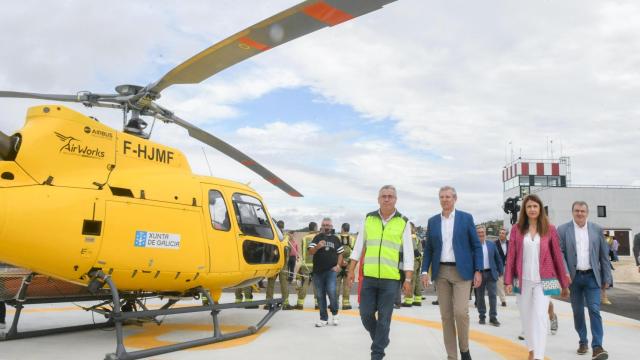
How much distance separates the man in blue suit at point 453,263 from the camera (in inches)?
214

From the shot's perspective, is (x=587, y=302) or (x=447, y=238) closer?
(x=447, y=238)

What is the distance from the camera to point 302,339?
7180 mm

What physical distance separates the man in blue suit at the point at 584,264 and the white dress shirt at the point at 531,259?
3.67 feet

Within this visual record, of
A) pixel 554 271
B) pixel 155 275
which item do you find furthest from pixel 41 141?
pixel 554 271

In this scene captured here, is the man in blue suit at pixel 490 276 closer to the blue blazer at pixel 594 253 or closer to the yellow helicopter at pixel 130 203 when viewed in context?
the blue blazer at pixel 594 253

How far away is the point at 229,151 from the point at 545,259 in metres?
5.14

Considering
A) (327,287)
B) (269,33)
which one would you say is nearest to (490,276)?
(327,287)

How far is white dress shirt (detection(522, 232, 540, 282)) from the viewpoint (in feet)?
18.1

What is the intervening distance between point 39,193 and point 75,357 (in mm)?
1920

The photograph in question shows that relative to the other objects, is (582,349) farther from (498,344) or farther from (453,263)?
(453,263)

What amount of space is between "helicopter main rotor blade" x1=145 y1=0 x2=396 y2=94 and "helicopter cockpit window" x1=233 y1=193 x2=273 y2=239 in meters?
2.16

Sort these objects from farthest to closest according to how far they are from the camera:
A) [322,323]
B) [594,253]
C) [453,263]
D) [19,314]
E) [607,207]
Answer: [607,207] → [322,323] → [19,314] → [594,253] → [453,263]

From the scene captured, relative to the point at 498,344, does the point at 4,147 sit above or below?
above

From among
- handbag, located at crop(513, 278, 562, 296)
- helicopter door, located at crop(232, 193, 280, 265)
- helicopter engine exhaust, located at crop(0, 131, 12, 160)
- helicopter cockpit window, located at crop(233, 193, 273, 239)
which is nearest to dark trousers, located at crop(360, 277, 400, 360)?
handbag, located at crop(513, 278, 562, 296)
